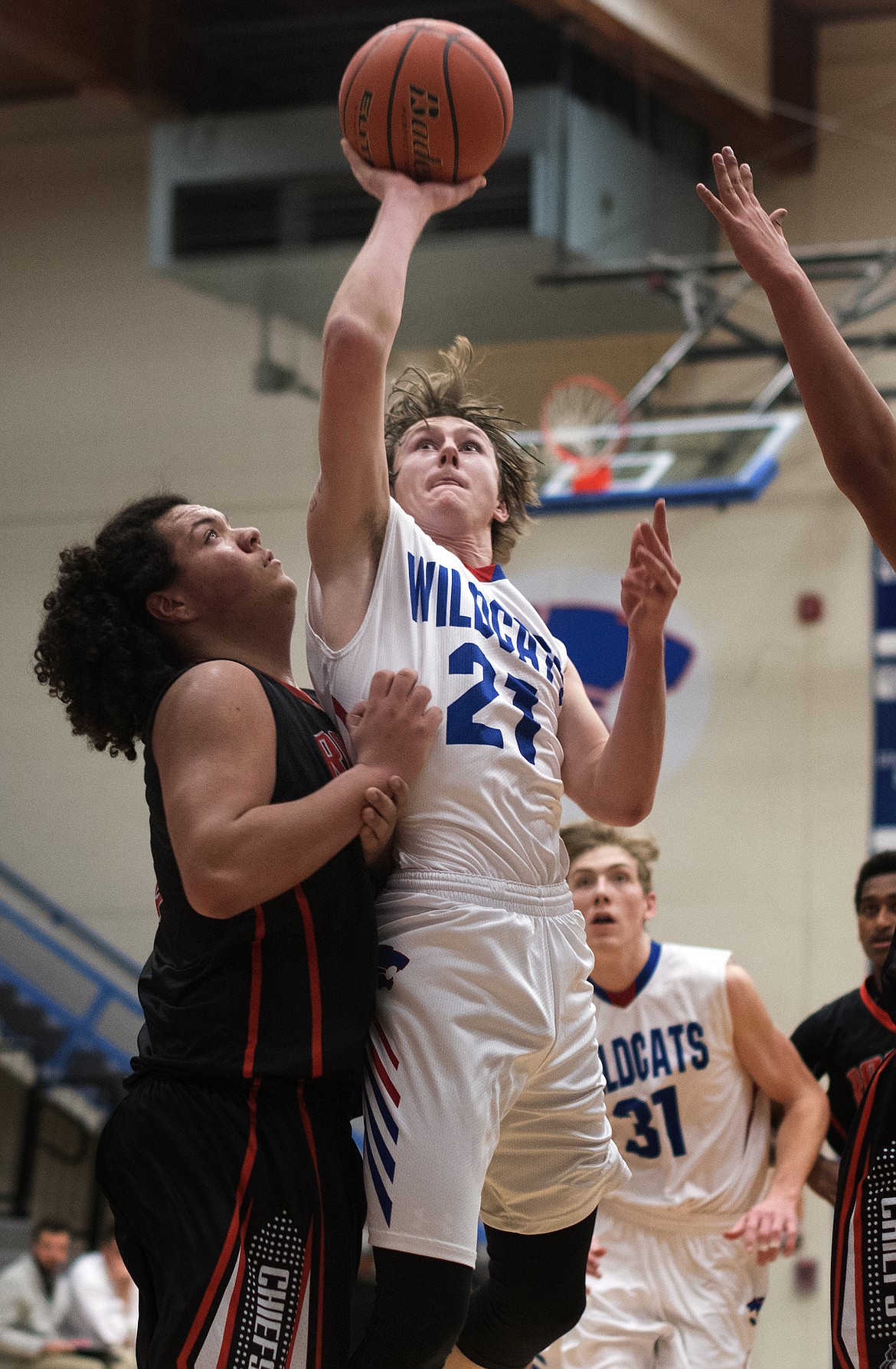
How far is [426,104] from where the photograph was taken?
3.18 meters

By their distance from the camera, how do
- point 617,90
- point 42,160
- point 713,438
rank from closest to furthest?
point 713,438 → point 617,90 → point 42,160

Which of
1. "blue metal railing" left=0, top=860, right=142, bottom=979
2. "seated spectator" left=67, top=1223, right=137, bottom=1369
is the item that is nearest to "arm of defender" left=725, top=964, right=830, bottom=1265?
"seated spectator" left=67, top=1223, right=137, bottom=1369

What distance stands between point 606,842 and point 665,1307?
4.47 feet

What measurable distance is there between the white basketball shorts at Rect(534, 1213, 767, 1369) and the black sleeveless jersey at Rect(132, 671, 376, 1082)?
2.35 meters

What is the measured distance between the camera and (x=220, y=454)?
37.6ft

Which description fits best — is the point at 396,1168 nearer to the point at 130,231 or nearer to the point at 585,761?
the point at 585,761


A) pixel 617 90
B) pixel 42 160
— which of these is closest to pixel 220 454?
pixel 42 160

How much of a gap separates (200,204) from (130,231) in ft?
Answer: 5.76

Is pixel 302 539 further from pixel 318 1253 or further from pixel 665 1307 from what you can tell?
pixel 318 1253

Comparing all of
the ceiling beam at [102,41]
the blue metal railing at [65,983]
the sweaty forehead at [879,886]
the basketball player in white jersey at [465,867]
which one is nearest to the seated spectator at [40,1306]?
the blue metal railing at [65,983]

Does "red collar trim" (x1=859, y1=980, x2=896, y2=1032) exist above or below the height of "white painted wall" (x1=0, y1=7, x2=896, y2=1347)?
below

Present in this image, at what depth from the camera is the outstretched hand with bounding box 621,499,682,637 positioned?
3105mm

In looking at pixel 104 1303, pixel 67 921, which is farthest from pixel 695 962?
pixel 67 921

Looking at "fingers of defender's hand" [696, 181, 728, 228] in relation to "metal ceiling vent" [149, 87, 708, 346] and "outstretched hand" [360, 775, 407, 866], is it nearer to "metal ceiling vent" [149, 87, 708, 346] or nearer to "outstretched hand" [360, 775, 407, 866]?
"outstretched hand" [360, 775, 407, 866]
